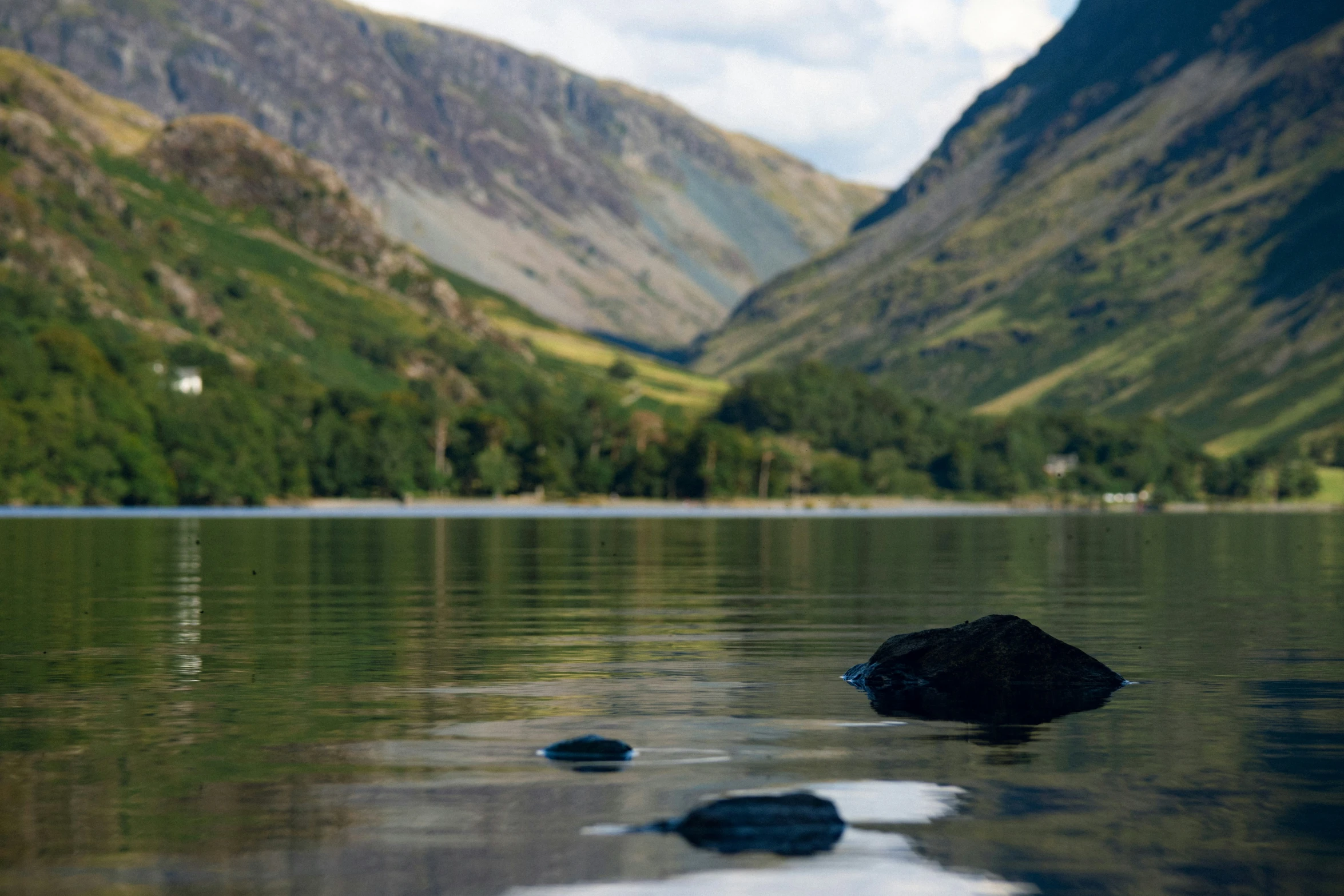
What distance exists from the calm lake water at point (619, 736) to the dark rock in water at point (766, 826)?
527mm

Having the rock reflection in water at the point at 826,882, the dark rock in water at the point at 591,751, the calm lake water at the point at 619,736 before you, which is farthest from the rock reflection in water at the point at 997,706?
the rock reflection in water at the point at 826,882

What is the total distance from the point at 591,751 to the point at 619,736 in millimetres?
3201

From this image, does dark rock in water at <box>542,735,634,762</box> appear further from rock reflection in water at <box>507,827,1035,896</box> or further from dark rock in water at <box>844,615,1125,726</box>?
dark rock in water at <box>844,615,1125,726</box>

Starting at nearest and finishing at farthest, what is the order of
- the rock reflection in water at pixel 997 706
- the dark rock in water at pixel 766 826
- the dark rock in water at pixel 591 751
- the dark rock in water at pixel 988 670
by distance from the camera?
the dark rock in water at pixel 766 826
the dark rock in water at pixel 591 751
the rock reflection in water at pixel 997 706
the dark rock in water at pixel 988 670

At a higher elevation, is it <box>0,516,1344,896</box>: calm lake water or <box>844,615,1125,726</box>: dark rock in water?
<box>844,615,1125,726</box>: dark rock in water

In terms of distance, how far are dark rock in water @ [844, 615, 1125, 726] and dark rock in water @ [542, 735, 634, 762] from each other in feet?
34.8

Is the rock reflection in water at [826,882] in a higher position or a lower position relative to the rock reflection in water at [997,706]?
lower

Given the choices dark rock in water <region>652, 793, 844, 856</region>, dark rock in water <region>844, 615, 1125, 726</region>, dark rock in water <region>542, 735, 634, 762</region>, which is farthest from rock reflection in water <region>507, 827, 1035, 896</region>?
dark rock in water <region>844, 615, 1125, 726</region>

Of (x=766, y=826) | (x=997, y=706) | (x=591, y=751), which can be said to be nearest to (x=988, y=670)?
(x=997, y=706)

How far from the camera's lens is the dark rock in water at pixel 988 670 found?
135ft

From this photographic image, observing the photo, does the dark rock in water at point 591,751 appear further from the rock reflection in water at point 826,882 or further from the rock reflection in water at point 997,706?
the rock reflection in water at point 826,882

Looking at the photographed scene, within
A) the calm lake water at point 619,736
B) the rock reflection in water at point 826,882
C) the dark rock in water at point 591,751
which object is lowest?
the rock reflection in water at point 826,882

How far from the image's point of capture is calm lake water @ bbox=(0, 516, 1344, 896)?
22625mm

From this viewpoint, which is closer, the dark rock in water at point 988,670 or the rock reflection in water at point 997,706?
the rock reflection in water at point 997,706
